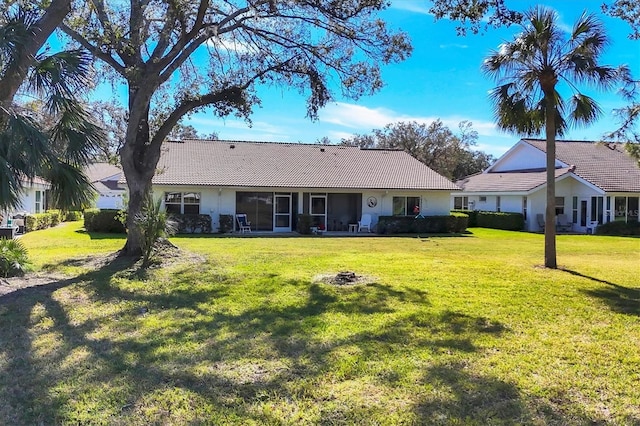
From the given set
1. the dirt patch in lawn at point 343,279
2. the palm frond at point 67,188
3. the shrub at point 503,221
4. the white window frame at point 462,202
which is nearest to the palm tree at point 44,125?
the palm frond at point 67,188

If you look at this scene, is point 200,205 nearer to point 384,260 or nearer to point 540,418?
point 384,260

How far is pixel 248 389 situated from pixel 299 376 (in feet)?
1.86

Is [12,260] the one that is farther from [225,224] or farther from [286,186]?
[286,186]

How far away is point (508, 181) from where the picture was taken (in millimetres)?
32281

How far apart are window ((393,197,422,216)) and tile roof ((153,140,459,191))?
0.95 m

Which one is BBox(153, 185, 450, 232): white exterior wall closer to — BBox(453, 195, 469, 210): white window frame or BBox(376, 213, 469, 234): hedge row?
BBox(376, 213, 469, 234): hedge row

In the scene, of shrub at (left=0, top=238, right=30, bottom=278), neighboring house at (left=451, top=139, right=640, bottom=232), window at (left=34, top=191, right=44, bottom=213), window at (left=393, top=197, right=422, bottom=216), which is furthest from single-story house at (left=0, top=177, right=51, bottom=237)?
neighboring house at (left=451, top=139, right=640, bottom=232)

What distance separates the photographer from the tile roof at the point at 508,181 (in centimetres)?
2926

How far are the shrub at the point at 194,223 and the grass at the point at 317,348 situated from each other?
11.8 metres

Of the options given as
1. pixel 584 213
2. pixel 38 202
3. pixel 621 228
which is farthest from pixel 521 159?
pixel 38 202

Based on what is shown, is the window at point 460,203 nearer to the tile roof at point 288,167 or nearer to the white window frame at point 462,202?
the white window frame at point 462,202

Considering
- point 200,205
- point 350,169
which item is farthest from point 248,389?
point 350,169

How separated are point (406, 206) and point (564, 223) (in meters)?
9.87

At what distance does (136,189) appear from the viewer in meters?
12.7
